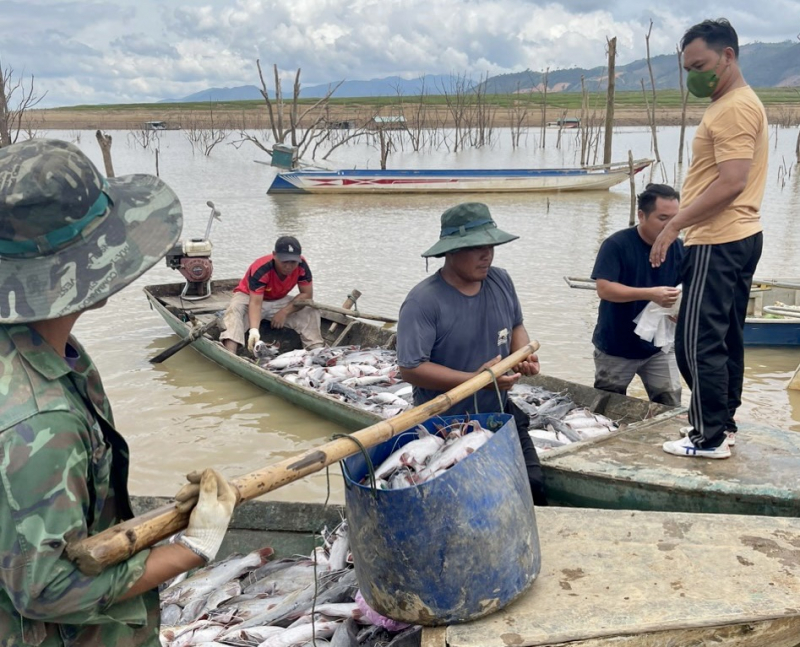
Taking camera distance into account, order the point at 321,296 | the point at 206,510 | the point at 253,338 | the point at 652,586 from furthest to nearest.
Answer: the point at 321,296 → the point at 253,338 → the point at 652,586 → the point at 206,510

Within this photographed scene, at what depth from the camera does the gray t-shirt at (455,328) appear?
4.31m

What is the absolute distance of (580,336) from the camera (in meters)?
12.4

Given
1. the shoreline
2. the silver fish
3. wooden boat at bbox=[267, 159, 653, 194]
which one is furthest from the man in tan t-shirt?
the shoreline

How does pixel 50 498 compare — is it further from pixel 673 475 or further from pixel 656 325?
pixel 656 325

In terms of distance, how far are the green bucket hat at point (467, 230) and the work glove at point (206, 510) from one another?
2354 millimetres

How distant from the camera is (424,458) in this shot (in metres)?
3.38

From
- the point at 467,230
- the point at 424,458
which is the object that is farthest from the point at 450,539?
the point at 467,230

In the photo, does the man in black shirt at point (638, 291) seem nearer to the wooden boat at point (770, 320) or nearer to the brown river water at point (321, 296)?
the brown river water at point (321, 296)

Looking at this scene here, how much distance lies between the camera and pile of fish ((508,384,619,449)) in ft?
21.2

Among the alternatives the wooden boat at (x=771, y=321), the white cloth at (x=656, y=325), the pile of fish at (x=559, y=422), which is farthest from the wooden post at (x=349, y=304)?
the white cloth at (x=656, y=325)

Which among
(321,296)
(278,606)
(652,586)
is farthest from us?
(321,296)

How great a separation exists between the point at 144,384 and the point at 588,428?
616cm

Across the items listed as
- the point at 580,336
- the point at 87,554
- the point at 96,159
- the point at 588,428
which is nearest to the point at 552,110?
the point at 96,159

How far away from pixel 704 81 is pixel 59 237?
3800 mm
